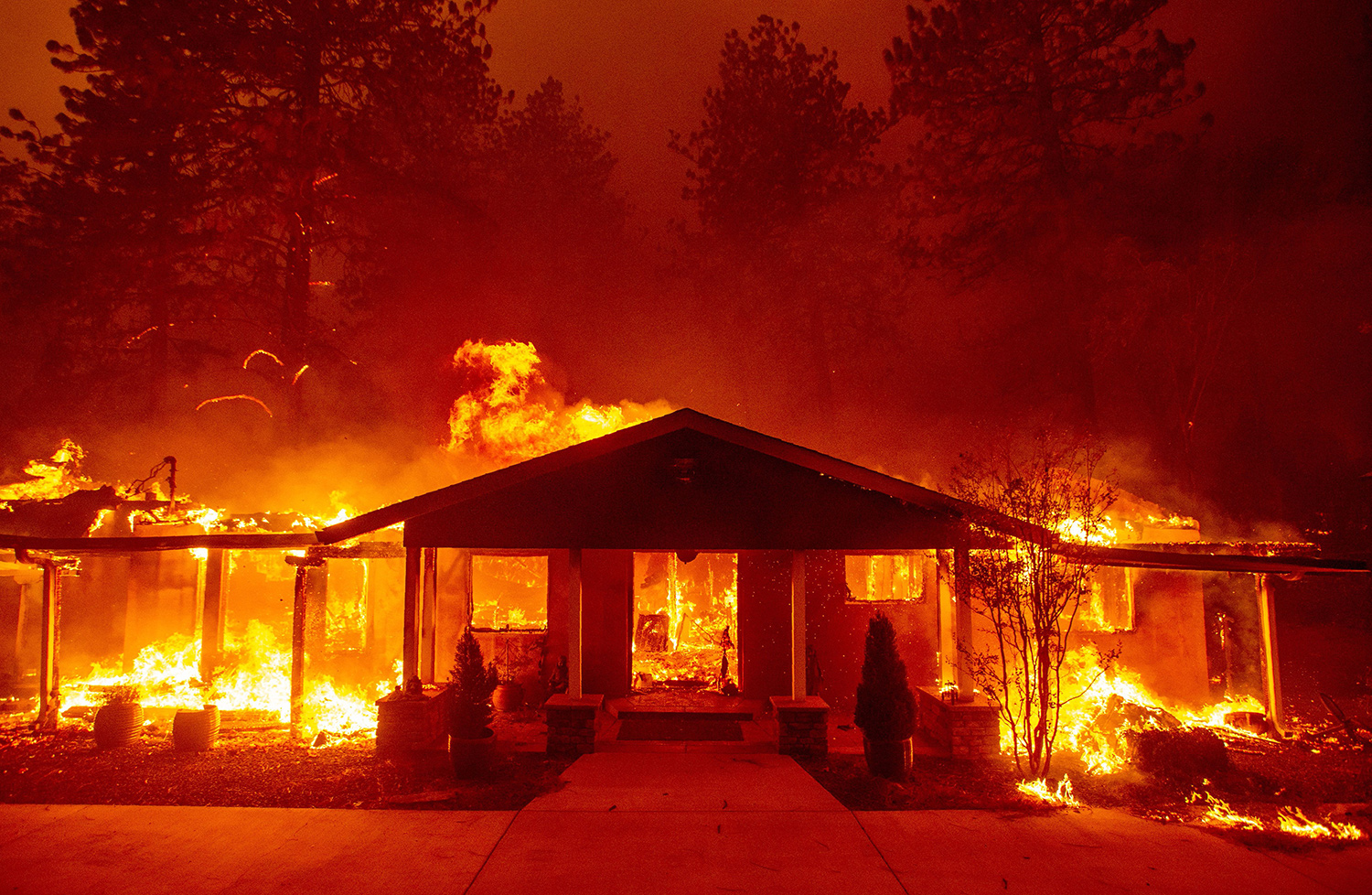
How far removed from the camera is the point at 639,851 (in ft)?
20.4

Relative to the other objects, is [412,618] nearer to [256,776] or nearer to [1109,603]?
[256,776]

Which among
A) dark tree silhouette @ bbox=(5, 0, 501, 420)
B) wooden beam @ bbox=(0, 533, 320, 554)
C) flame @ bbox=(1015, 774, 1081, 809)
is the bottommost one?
flame @ bbox=(1015, 774, 1081, 809)

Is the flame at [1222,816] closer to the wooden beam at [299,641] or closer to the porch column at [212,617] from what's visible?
the wooden beam at [299,641]

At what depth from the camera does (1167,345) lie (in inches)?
898

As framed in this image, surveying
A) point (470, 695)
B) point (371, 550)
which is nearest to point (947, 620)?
point (470, 695)

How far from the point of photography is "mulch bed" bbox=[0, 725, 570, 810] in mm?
7688

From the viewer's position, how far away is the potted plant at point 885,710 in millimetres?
8312

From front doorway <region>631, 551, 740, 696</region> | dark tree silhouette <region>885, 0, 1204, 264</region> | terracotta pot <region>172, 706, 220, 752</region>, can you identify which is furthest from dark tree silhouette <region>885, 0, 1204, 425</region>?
terracotta pot <region>172, 706, 220, 752</region>

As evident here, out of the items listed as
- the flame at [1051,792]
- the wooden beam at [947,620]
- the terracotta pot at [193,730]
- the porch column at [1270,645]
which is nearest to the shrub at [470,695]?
the terracotta pot at [193,730]

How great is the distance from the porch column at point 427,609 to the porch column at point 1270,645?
12.0 meters

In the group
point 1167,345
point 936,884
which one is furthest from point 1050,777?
point 1167,345

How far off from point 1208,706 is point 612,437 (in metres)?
11.2

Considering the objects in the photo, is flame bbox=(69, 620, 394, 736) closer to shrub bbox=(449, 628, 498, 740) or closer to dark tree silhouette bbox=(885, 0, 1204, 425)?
shrub bbox=(449, 628, 498, 740)

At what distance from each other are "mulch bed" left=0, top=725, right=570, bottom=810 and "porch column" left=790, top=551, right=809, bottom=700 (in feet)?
10.2
